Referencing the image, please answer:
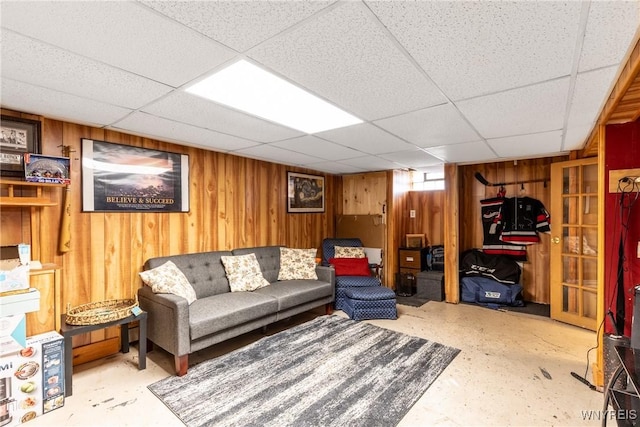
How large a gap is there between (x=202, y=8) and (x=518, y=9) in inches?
47.9

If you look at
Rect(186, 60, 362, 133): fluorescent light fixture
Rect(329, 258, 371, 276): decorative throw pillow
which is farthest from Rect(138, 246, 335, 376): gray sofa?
Rect(186, 60, 362, 133): fluorescent light fixture

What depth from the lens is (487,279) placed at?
14.8 ft

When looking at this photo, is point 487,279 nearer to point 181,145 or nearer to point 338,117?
point 338,117

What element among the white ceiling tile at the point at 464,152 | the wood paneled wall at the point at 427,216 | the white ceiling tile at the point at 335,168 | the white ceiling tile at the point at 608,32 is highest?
the white ceiling tile at the point at 608,32

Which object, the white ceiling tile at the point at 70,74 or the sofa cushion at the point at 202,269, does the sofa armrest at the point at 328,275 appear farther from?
the white ceiling tile at the point at 70,74

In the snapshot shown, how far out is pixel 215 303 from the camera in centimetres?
292

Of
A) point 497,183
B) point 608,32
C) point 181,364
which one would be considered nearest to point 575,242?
point 497,183

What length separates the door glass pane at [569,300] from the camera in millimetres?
3661

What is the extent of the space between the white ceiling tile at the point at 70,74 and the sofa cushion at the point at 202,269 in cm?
167

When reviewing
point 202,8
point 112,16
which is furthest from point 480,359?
point 112,16

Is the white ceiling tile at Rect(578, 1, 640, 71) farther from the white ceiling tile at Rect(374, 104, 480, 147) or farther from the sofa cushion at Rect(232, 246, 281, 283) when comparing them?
the sofa cushion at Rect(232, 246, 281, 283)

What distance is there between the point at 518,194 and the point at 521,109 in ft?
9.91

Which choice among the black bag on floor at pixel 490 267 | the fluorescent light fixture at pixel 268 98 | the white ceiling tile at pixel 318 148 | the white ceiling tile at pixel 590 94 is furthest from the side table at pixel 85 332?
the black bag on floor at pixel 490 267

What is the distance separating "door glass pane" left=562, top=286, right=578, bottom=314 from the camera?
12.0 ft
